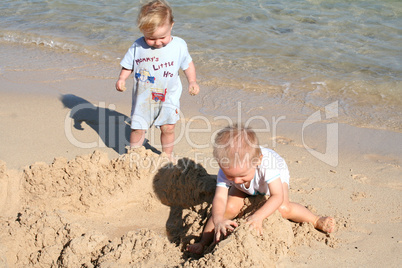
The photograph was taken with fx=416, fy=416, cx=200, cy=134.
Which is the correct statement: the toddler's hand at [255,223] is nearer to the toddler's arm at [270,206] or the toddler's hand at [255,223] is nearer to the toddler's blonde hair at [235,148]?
the toddler's arm at [270,206]

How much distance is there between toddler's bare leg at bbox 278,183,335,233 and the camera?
8.67ft

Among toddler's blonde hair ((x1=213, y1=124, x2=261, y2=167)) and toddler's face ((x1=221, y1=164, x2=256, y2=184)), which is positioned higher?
toddler's blonde hair ((x1=213, y1=124, x2=261, y2=167))

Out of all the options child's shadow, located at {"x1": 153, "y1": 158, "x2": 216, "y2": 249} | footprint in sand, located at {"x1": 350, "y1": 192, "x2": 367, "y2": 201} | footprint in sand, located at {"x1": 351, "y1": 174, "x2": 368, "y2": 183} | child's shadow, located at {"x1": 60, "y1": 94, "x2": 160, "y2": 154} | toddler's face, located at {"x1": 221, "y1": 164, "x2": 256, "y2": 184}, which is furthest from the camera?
child's shadow, located at {"x1": 60, "y1": 94, "x2": 160, "y2": 154}

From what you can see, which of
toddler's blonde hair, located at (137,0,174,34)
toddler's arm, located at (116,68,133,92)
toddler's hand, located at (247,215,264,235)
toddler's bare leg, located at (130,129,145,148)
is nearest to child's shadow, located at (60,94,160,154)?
toddler's bare leg, located at (130,129,145,148)

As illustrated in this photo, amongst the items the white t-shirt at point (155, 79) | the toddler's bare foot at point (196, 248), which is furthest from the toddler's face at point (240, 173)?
the white t-shirt at point (155, 79)

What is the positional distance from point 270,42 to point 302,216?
4.64m

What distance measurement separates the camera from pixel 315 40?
6.86 meters

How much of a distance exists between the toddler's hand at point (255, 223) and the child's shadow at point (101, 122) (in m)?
1.76

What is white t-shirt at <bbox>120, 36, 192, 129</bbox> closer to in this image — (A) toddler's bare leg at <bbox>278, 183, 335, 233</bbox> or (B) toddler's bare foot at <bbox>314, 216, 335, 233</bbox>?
(A) toddler's bare leg at <bbox>278, 183, 335, 233</bbox>

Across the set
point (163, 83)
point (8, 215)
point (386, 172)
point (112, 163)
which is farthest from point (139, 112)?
point (386, 172)

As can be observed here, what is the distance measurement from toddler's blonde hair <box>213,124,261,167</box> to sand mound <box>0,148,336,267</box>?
380mm

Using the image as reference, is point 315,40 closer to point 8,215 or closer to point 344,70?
point 344,70

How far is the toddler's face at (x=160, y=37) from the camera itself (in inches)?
128

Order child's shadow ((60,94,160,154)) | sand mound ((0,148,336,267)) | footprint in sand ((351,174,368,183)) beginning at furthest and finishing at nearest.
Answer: child's shadow ((60,94,160,154))
footprint in sand ((351,174,368,183))
sand mound ((0,148,336,267))
